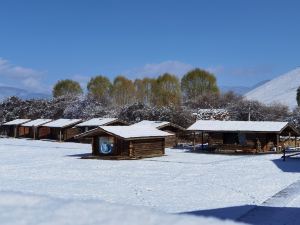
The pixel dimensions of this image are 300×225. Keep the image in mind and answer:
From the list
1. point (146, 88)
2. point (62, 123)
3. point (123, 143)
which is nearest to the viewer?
point (123, 143)

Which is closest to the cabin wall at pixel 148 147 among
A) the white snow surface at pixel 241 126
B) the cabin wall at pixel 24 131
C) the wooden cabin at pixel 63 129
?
the white snow surface at pixel 241 126

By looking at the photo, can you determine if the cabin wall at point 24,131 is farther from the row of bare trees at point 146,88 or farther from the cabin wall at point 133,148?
the cabin wall at point 133,148

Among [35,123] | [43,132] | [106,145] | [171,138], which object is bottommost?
[106,145]

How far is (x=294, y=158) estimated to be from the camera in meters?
34.1

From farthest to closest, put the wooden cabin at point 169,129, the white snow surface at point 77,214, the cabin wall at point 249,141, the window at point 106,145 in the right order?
the wooden cabin at point 169,129 → the cabin wall at point 249,141 → the window at point 106,145 → the white snow surface at point 77,214

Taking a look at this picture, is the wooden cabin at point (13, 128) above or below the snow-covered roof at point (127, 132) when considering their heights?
above

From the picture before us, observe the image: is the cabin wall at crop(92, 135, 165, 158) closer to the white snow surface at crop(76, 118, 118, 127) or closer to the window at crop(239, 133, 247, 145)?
the window at crop(239, 133, 247, 145)

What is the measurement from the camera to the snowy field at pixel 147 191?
5.22m

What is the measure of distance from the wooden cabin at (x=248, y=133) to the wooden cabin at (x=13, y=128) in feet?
127

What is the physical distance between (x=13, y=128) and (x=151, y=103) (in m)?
30.9

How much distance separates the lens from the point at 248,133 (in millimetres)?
43312

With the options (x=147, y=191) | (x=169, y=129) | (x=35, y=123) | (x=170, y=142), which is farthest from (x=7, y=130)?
(x=147, y=191)

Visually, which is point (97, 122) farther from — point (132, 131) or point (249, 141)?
point (249, 141)

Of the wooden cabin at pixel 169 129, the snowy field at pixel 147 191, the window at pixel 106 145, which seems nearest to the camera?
the snowy field at pixel 147 191
